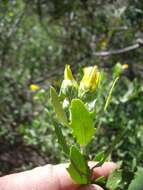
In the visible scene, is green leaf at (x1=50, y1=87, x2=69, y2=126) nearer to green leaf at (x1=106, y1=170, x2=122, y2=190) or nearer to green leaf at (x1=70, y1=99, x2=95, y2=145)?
green leaf at (x1=70, y1=99, x2=95, y2=145)

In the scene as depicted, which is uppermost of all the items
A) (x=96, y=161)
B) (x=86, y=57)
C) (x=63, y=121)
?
(x=63, y=121)

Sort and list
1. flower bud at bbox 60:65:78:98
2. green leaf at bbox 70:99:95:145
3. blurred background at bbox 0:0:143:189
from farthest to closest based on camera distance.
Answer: blurred background at bbox 0:0:143:189 < flower bud at bbox 60:65:78:98 < green leaf at bbox 70:99:95:145

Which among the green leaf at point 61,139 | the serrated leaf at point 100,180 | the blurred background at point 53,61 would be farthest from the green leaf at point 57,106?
the blurred background at point 53,61

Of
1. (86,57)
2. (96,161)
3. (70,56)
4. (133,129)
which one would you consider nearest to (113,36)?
(86,57)

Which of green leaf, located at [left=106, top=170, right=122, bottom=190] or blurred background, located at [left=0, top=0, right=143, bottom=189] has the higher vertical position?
green leaf, located at [left=106, top=170, right=122, bottom=190]

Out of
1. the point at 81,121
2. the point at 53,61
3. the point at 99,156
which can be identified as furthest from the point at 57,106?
the point at 53,61

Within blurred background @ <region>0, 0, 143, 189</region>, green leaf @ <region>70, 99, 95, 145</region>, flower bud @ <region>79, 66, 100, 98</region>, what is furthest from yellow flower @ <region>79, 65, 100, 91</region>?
blurred background @ <region>0, 0, 143, 189</region>

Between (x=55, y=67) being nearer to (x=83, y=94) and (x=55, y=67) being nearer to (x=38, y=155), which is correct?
(x=38, y=155)

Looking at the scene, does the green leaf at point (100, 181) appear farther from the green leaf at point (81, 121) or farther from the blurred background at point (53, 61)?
the blurred background at point (53, 61)
